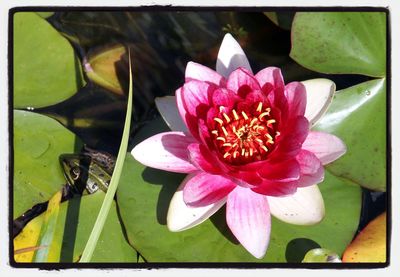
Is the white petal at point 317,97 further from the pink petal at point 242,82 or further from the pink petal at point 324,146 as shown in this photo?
the pink petal at point 242,82

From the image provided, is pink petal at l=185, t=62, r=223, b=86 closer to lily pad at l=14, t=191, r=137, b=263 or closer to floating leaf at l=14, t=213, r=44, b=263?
lily pad at l=14, t=191, r=137, b=263

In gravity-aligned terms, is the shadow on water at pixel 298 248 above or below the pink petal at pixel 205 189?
below

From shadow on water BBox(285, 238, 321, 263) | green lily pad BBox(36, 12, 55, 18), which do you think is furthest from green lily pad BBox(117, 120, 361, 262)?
green lily pad BBox(36, 12, 55, 18)

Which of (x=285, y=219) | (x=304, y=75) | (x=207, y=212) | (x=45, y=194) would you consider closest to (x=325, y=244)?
(x=285, y=219)

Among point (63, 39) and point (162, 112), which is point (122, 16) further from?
point (162, 112)

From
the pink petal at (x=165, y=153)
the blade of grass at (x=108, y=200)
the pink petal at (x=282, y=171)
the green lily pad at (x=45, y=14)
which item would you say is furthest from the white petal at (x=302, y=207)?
the green lily pad at (x=45, y=14)
